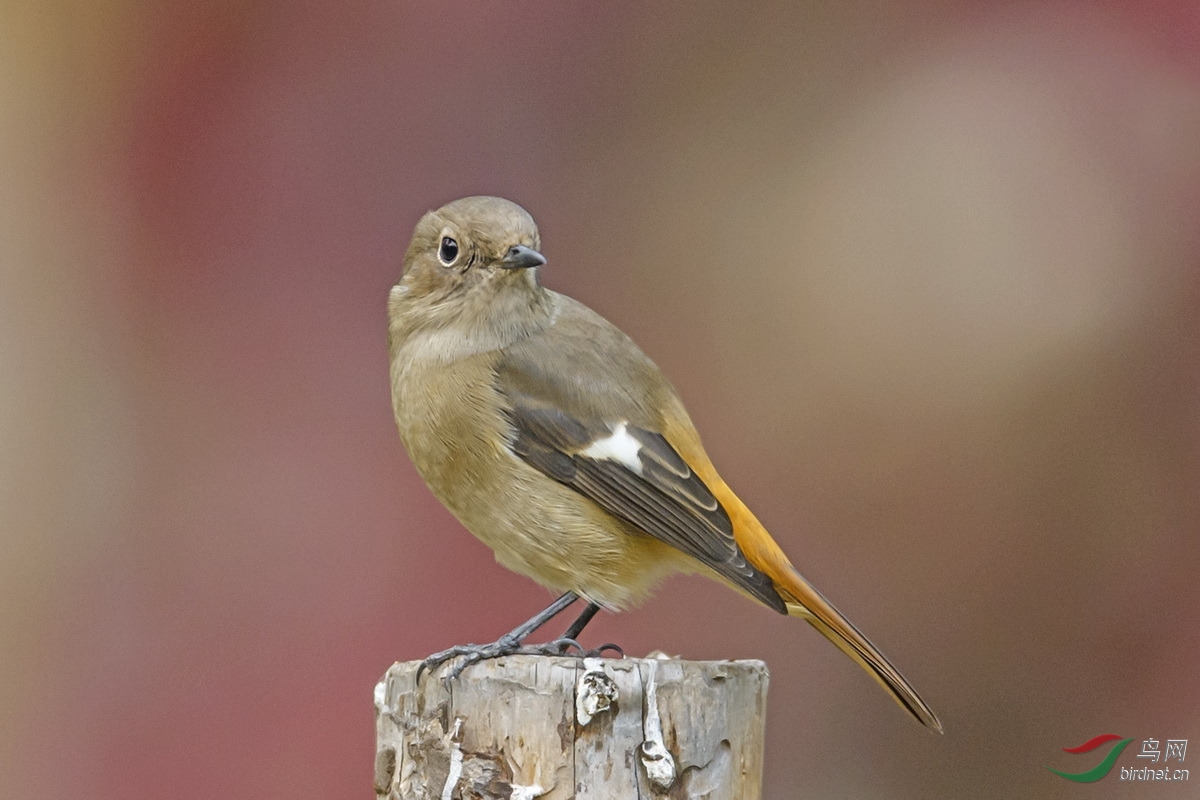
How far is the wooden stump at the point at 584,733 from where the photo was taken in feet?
8.29

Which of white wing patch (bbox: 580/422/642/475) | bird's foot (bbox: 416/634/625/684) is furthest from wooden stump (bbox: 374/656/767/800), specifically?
white wing patch (bbox: 580/422/642/475)

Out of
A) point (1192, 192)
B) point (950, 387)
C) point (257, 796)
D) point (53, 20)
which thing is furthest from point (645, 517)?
point (53, 20)

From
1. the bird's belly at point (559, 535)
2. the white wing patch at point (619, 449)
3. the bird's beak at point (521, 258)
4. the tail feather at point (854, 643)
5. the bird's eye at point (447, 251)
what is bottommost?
the tail feather at point (854, 643)

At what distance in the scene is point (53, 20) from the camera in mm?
6000

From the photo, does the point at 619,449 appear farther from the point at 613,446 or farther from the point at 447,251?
the point at 447,251

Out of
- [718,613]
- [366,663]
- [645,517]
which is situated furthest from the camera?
[718,613]

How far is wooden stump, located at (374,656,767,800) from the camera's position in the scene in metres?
2.53

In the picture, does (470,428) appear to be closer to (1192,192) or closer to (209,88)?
(209,88)

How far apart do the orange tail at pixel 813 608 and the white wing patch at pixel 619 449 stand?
0.67 ft

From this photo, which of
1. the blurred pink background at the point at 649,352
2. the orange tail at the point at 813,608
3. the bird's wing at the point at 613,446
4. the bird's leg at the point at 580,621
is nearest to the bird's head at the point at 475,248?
the bird's wing at the point at 613,446

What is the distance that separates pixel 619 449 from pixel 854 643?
718 mm

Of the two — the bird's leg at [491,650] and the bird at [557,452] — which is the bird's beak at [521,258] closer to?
the bird at [557,452]

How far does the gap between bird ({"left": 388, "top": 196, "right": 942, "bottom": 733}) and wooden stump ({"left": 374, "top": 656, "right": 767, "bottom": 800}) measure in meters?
0.43

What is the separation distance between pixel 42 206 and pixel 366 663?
8.82 feet
